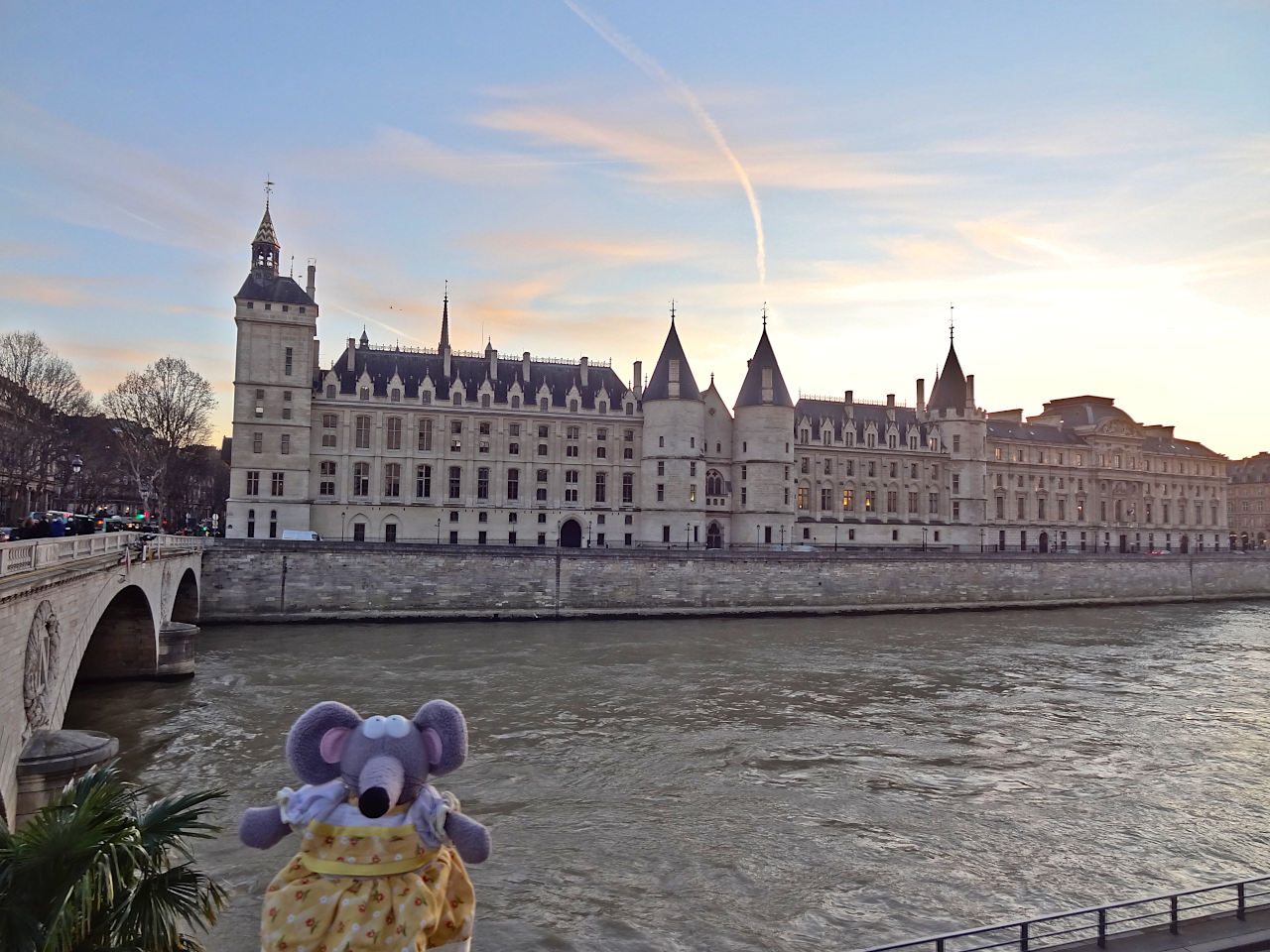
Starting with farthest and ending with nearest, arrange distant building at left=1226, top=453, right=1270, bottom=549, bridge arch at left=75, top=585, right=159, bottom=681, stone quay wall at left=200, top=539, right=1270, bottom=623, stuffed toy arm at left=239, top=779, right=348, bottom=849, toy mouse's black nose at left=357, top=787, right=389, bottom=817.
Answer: distant building at left=1226, top=453, right=1270, bottom=549 → stone quay wall at left=200, top=539, right=1270, bottom=623 → bridge arch at left=75, top=585, right=159, bottom=681 → stuffed toy arm at left=239, top=779, right=348, bottom=849 → toy mouse's black nose at left=357, top=787, right=389, bottom=817

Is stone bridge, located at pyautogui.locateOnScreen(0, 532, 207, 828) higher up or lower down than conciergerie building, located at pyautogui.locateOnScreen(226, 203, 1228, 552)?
lower down

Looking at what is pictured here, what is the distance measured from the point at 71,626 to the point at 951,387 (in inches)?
2813

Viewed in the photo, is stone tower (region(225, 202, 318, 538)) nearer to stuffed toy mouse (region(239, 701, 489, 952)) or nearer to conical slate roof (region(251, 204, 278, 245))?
conical slate roof (region(251, 204, 278, 245))

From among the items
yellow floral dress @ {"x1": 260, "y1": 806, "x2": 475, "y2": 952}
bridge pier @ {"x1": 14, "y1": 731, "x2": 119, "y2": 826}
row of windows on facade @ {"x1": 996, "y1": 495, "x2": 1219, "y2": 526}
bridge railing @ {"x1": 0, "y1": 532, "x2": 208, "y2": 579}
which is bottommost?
bridge pier @ {"x1": 14, "y1": 731, "x2": 119, "y2": 826}

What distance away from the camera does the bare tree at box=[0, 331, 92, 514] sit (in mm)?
41000

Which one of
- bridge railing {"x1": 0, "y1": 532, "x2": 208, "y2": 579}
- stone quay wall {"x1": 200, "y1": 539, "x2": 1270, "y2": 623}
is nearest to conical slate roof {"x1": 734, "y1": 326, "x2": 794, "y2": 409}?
stone quay wall {"x1": 200, "y1": 539, "x2": 1270, "y2": 623}

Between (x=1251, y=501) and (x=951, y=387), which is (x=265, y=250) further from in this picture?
(x=1251, y=501)

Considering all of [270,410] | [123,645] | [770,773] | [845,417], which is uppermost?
[845,417]

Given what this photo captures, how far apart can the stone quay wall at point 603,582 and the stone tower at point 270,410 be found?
11.3 meters

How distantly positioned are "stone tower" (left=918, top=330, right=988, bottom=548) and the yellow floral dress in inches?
2870

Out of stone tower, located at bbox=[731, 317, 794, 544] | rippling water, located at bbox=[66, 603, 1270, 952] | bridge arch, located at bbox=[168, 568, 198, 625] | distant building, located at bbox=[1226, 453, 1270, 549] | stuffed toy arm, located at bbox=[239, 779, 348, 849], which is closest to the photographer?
stuffed toy arm, located at bbox=[239, 779, 348, 849]

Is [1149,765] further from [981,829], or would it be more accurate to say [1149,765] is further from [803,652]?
[803,652]

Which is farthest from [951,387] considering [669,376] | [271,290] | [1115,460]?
[271,290]

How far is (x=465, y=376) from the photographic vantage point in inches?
2333
